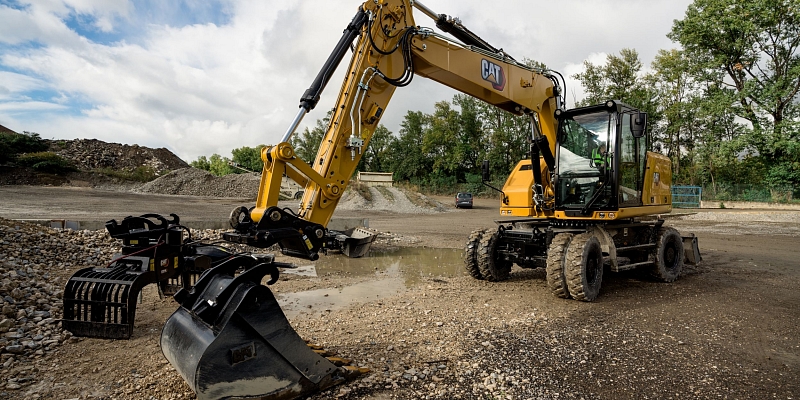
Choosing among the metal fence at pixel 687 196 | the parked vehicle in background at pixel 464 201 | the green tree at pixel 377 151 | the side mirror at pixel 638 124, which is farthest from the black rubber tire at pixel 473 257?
the green tree at pixel 377 151

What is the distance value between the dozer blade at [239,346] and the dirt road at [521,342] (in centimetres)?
33

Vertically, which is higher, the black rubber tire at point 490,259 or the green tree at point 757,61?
the green tree at point 757,61


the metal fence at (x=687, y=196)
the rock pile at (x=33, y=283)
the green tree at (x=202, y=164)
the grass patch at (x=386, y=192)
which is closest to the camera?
the rock pile at (x=33, y=283)

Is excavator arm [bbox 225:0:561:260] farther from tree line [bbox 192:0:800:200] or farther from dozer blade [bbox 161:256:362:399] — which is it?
tree line [bbox 192:0:800:200]

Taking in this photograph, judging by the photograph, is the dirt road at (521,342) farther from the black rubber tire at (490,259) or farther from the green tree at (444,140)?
the green tree at (444,140)

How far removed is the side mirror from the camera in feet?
20.4

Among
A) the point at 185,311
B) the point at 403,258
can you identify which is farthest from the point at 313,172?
the point at 403,258

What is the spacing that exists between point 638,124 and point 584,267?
6.94ft

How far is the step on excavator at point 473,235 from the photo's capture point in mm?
3023

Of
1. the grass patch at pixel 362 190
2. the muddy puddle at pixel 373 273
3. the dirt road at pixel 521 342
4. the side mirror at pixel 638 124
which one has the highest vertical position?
the side mirror at pixel 638 124

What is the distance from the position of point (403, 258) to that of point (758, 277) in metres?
6.89

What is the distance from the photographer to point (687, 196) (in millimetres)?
32688

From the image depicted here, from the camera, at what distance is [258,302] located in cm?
307

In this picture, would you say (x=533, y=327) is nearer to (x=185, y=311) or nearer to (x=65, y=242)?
(x=185, y=311)
